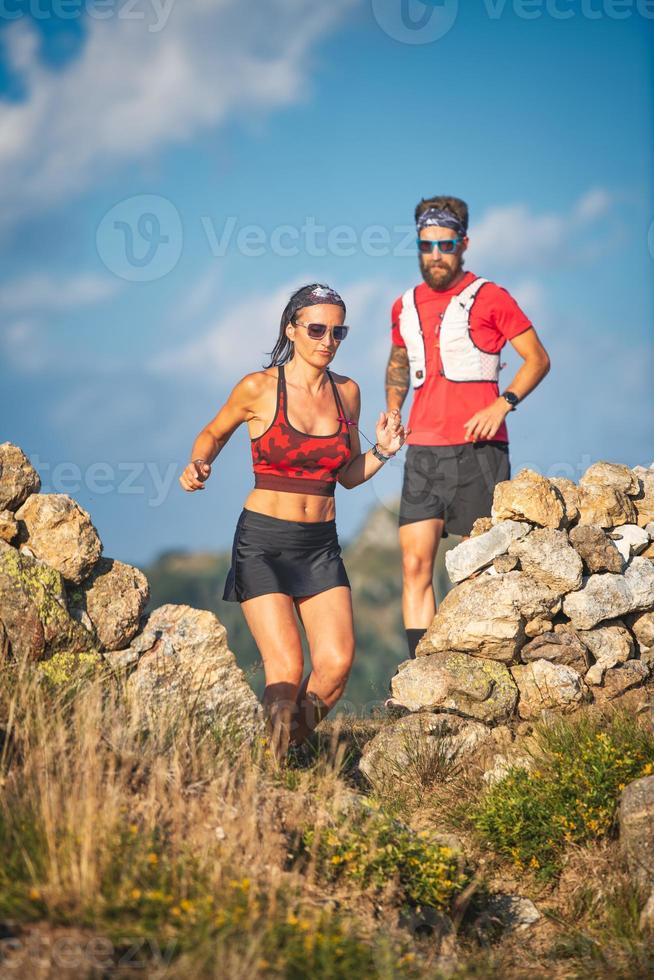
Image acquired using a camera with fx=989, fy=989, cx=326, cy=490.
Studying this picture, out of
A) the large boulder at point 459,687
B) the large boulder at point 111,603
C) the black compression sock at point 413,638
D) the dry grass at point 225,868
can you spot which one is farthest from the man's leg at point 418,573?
the large boulder at point 111,603

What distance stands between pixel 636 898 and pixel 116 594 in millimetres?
3638

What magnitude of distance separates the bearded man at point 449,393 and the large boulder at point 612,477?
0.67 meters

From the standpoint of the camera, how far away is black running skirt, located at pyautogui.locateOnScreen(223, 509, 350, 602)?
645cm

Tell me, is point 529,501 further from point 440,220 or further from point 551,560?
point 440,220

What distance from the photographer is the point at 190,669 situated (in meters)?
6.48

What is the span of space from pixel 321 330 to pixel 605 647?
304 cm

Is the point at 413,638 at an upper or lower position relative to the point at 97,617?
upper

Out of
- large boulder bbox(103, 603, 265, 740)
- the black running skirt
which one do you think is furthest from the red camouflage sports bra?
large boulder bbox(103, 603, 265, 740)

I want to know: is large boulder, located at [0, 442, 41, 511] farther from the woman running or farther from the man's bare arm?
the man's bare arm

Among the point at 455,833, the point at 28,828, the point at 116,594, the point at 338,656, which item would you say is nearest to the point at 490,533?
the point at 338,656

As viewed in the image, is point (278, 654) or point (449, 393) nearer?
point (278, 654)

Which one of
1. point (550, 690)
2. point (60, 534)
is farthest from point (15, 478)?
point (550, 690)

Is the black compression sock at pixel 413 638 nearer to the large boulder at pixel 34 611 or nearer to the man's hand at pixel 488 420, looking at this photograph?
the man's hand at pixel 488 420

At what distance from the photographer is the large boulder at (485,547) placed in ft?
24.3
